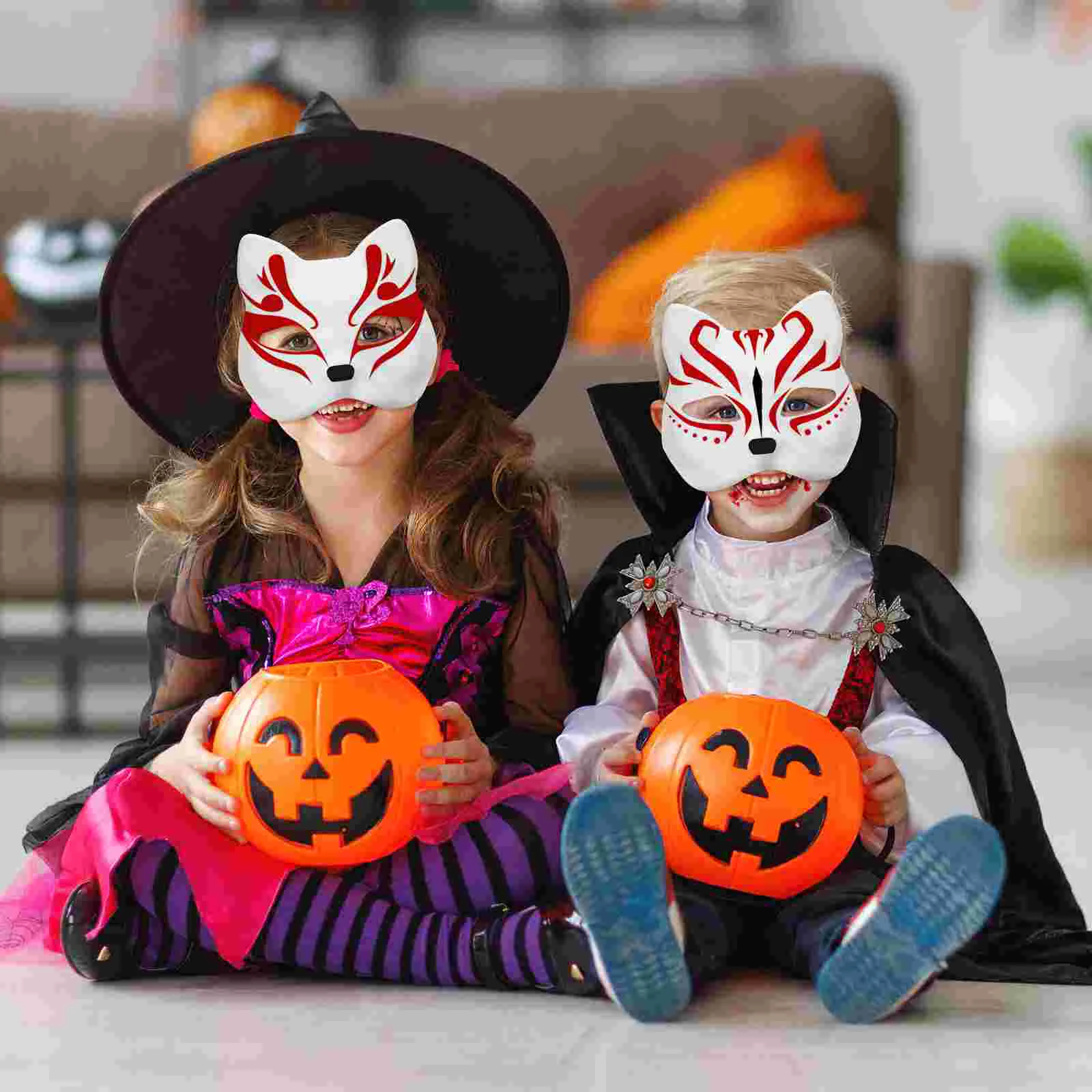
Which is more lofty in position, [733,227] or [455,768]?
[733,227]

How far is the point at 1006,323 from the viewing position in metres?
5.27

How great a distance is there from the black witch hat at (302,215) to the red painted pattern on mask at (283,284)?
0.09 metres

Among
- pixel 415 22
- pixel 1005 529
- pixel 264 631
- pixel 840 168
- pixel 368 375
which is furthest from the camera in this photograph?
pixel 415 22

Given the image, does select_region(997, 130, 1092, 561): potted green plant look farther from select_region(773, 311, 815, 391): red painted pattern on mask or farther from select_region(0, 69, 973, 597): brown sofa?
select_region(773, 311, 815, 391): red painted pattern on mask

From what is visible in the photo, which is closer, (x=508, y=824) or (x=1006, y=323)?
(x=508, y=824)

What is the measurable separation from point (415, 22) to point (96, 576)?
3321mm

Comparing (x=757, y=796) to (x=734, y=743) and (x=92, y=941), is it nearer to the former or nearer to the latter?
(x=734, y=743)

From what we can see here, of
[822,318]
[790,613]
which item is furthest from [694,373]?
[790,613]

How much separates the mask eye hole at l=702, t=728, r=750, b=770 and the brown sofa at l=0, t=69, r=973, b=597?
4.73 ft

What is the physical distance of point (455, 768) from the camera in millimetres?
1408

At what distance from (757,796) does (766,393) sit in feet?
1.20

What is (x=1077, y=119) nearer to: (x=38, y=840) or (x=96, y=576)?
(x=96, y=576)

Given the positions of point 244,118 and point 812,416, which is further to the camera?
point 244,118

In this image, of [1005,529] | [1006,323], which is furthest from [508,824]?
[1006,323]
